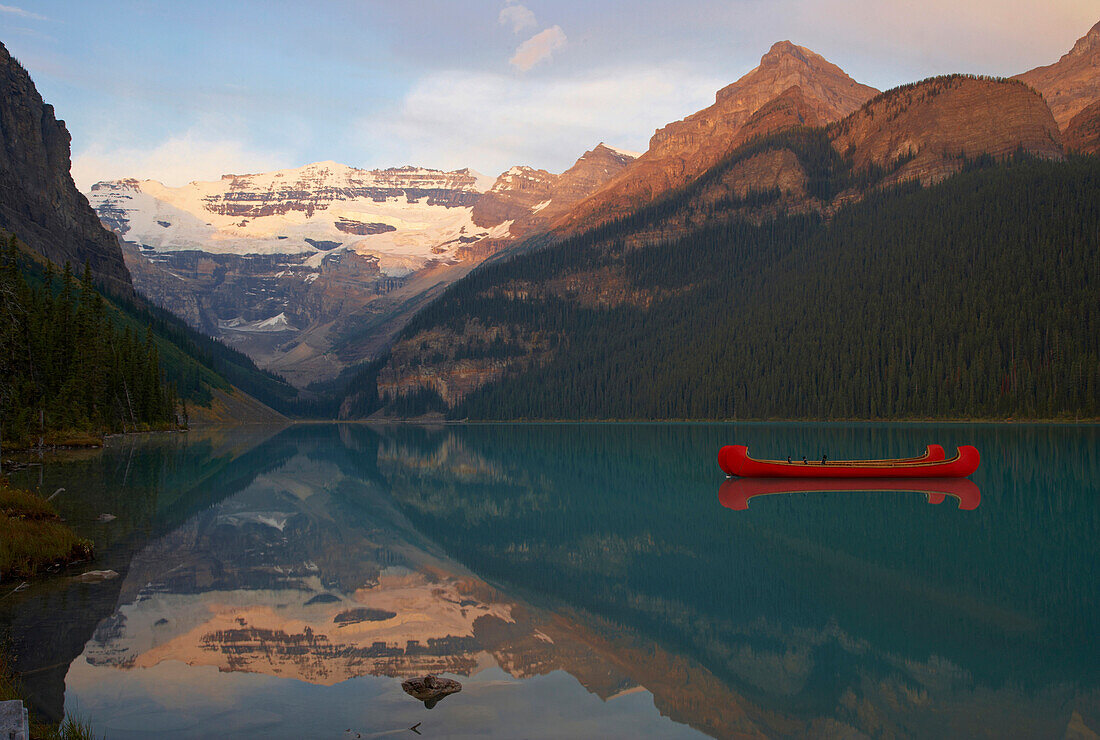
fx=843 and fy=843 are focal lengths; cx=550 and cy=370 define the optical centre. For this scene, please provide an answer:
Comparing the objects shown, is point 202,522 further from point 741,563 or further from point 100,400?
point 100,400

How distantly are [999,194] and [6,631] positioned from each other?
8222 inches

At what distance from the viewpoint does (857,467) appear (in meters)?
53.1

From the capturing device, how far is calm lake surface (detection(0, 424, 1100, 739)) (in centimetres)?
1559

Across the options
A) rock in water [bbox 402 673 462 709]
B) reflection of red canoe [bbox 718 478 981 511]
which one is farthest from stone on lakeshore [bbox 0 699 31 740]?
reflection of red canoe [bbox 718 478 981 511]

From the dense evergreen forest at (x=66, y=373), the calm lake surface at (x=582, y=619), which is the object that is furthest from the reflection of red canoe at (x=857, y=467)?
the dense evergreen forest at (x=66, y=373)

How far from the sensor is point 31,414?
3086 inches

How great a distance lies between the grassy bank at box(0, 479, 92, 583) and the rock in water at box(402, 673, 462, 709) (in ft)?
46.9

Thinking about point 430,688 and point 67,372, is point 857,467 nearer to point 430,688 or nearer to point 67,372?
point 430,688

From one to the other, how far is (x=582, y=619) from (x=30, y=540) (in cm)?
1708

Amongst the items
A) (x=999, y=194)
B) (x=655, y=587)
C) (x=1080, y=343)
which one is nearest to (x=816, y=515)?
(x=655, y=587)

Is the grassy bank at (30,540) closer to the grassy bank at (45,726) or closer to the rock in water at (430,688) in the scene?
the grassy bank at (45,726)

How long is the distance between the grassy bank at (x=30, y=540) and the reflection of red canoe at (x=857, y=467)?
40.2 m

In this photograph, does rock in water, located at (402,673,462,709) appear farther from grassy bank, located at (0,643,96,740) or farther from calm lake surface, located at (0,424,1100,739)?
grassy bank, located at (0,643,96,740)

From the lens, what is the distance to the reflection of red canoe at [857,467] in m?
53.6
